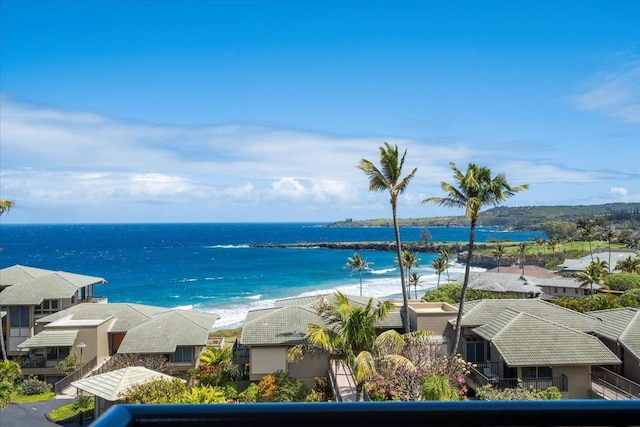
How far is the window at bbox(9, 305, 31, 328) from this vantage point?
2942cm

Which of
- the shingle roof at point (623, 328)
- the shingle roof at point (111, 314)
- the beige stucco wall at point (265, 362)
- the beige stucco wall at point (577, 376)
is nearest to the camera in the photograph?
the beige stucco wall at point (577, 376)

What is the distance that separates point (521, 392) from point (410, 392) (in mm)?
4267

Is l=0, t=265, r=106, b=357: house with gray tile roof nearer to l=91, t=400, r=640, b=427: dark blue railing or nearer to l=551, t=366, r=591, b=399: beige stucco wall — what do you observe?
l=551, t=366, r=591, b=399: beige stucco wall

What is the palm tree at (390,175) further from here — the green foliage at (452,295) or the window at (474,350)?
the green foliage at (452,295)

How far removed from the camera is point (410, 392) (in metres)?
16.3

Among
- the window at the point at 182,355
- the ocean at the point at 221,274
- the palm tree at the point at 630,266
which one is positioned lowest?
the ocean at the point at 221,274

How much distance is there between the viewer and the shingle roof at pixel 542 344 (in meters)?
19.2

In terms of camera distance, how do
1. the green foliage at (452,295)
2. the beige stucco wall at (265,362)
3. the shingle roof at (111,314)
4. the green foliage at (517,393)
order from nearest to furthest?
the green foliage at (517,393) → the beige stucco wall at (265,362) → the shingle roof at (111,314) → the green foliage at (452,295)

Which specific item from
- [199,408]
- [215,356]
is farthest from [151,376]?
[199,408]

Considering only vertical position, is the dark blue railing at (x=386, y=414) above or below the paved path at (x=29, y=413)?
above

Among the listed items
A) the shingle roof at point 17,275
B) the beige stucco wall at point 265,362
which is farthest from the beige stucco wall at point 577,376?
the shingle roof at point 17,275

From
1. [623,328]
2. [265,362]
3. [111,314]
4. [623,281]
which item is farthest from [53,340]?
[623,281]

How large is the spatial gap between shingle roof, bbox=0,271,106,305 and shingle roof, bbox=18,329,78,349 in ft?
12.5

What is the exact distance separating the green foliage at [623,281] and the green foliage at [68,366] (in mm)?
45668
